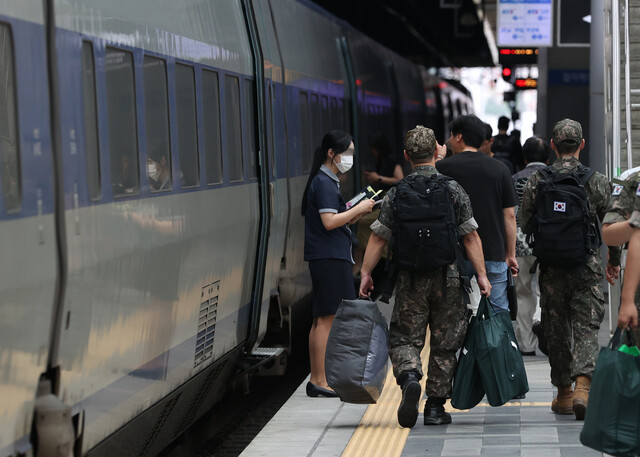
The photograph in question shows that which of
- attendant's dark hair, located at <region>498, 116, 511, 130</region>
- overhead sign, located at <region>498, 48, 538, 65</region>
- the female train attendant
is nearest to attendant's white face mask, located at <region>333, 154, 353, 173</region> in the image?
the female train attendant

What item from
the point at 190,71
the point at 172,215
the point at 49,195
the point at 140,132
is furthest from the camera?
the point at 190,71

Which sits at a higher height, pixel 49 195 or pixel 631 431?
pixel 49 195

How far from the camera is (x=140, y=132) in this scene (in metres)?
5.83

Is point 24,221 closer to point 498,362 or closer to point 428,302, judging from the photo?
point 428,302

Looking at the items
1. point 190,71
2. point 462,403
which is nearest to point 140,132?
point 190,71

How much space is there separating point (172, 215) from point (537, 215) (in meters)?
2.26

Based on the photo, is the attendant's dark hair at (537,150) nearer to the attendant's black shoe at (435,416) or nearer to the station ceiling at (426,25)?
the attendant's black shoe at (435,416)

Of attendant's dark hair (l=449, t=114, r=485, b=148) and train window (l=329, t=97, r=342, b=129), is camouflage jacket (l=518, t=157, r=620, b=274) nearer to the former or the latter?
attendant's dark hair (l=449, t=114, r=485, b=148)

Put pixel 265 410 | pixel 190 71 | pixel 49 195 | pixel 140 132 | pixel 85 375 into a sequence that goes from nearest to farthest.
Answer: pixel 49 195, pixel 85 375, pixel 140 132, pixel 190 71, pixel 265 410

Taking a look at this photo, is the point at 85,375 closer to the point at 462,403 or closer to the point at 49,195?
the point at 49,195

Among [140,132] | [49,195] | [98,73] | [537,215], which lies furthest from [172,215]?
[537,215]

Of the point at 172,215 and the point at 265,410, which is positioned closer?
the point at 172,215

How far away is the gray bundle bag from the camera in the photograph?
277 inches

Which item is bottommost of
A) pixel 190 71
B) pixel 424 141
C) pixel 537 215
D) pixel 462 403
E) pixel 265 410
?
pixel 265 410
